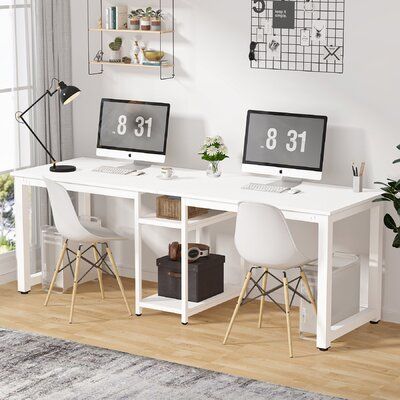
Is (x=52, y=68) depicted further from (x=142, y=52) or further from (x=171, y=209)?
(x=171, y=209)

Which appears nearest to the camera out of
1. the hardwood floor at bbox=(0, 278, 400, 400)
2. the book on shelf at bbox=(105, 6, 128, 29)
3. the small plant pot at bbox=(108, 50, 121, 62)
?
the hardwood floor at bbox=(0, 278, 400, 400)

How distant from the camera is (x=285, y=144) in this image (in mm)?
5648

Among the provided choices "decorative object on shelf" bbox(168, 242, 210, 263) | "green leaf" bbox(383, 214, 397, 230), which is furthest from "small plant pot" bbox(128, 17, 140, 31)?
"green leaf" bbox(383, 214, 397, 230)

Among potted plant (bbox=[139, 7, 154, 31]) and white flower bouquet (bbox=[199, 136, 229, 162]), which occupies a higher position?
potted plant (bbox=[139, 7, 154, 31])

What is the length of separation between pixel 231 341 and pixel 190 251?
680 millimetres

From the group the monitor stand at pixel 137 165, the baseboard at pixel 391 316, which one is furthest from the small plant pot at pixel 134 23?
the baseboard at pixel 391 316

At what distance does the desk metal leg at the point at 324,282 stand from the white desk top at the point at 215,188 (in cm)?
9

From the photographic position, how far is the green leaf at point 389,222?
17.7 feet

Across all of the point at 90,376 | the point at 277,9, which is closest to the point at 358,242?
the point at 277,9

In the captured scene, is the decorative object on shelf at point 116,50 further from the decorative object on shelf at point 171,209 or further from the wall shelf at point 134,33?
the decorative object on shelf at point 171,209

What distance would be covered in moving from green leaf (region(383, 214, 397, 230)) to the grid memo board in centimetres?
83

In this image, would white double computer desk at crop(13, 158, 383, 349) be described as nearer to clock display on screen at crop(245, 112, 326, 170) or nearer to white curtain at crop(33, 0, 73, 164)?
clock display on screen at crop(245, 112, 326, 170)

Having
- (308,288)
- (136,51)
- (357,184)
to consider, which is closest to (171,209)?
(308,288)

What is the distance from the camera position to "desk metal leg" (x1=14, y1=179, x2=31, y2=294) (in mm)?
6082
